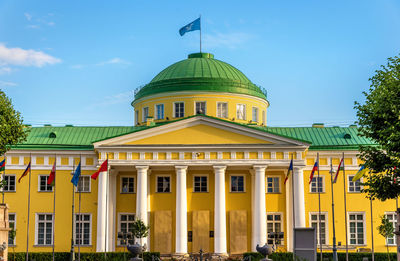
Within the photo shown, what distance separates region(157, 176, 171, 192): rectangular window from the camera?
58438 millimetres

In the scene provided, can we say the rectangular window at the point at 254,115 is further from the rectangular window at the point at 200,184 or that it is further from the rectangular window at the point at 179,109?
the rectangular window at the point at 200,184

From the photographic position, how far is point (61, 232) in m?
56.9

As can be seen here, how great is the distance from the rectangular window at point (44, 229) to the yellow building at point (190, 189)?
89 millimetres

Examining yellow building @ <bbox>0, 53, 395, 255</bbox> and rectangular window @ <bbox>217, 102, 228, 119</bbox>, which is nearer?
yellow building @ <bbox>0, 53, 395, 255</bbox>

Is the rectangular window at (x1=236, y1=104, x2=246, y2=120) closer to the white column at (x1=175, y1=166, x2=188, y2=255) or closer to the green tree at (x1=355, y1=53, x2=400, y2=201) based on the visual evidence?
the white column at (x1=175, y1=166, x2=188, y2=255)

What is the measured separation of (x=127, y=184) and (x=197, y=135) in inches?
328

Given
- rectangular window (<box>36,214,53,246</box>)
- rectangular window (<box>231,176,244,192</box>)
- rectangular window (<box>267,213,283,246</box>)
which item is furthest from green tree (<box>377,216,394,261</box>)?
rectangular window (<box>36,214,53,246</box>)

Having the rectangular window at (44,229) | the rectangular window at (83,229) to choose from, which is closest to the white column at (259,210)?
the rectangular window at (83,229)

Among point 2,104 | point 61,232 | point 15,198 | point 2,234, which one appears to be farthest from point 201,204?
point 2,234

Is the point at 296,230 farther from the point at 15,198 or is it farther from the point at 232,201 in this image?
the point at 15,198

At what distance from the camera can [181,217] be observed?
54500 mm

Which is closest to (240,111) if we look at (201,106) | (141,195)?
(201,106)

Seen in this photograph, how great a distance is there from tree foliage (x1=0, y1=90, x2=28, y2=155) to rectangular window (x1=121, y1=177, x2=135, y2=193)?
14883 millimetres

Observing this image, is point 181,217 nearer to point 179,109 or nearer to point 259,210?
point 259,210
